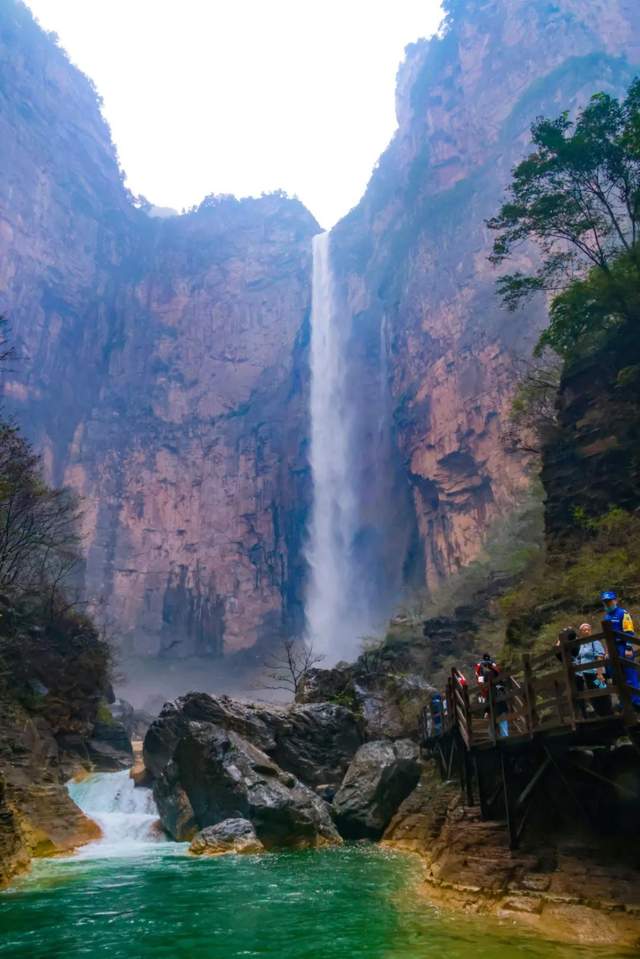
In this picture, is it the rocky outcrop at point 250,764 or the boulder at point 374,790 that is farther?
the boulder at point 374,790

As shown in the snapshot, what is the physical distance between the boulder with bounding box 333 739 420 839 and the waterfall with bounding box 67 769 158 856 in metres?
5.34

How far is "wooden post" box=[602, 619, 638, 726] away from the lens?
677cm

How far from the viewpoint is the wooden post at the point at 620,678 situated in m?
6.77

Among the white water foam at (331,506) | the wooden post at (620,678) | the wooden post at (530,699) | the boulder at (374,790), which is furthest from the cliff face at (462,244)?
the wooden post at (620,678)

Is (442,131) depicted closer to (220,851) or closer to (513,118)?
(513,118)

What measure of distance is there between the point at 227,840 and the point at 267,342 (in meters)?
57.9

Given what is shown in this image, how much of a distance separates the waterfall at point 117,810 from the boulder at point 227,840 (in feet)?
7.27

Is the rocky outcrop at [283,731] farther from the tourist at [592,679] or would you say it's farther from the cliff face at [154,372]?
the cliff face at [154,372]

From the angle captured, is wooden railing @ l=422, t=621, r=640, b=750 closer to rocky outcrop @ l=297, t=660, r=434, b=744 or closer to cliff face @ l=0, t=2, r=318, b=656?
rocky outcrop @ l=297, t=660, r=434, b=744

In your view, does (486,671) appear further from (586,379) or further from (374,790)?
(586,379)

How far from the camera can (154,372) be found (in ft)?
220

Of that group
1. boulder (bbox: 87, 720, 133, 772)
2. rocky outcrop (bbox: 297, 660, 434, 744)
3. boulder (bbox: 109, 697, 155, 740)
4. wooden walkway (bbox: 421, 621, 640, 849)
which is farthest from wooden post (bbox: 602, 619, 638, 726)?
boulder (bbox: 109, 697, 155, 740)

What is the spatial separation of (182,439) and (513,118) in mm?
41616

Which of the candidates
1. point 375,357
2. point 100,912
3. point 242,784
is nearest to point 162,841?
point 242,784
